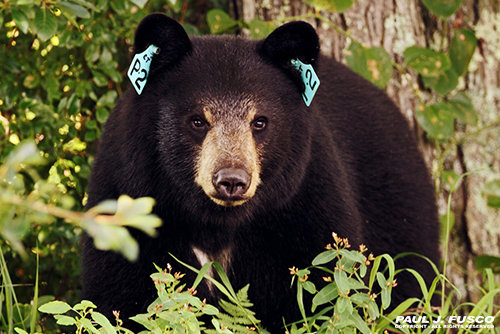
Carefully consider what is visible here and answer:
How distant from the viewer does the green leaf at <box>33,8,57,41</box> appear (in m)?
2.91

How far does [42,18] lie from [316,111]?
154 centimetres

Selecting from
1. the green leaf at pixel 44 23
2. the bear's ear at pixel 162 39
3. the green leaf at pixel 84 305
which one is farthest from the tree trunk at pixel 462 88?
the green leaf at pixel 84 305

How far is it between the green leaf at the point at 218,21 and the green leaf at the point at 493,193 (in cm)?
224

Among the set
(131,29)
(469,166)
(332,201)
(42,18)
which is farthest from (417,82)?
(42,18)

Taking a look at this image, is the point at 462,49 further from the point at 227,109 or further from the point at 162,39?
the point at 162,39

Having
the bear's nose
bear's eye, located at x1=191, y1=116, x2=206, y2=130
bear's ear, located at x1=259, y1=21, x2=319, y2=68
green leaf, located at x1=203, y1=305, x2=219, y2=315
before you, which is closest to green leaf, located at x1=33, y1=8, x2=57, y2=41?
bear's eye, located at x1=191, y1=116, x2=206, y2=130

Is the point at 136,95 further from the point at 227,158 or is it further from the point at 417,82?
the point at 417,82

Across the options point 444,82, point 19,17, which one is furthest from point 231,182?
point 444,82

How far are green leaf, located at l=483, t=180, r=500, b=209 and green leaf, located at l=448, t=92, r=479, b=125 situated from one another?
477 millimetres

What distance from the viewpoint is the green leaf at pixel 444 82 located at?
164 inches

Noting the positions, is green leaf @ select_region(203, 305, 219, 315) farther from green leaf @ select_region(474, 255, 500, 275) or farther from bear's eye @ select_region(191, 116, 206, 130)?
green leaf @ select_region(474, 255, 500, 275)

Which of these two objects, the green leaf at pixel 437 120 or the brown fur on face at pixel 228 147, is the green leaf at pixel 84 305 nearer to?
the brown fur on face at pixel 228 147

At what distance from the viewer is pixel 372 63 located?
4.01 metres

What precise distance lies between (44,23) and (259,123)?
122cm
